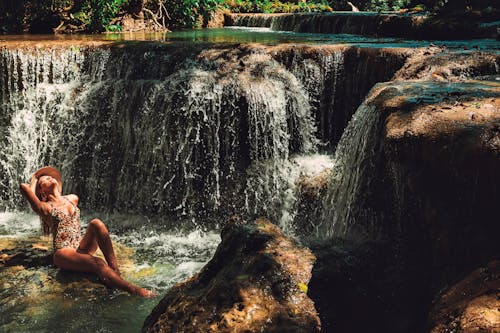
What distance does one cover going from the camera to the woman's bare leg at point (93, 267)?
501 cm

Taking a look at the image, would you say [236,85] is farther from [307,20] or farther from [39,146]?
[307,20]

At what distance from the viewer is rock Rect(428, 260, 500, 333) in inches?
101

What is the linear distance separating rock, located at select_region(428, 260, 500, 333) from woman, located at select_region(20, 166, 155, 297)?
3211mm

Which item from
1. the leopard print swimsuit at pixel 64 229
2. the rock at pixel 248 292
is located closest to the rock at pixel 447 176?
the rock at pixel 248 292

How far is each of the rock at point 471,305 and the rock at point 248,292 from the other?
0.75 meters

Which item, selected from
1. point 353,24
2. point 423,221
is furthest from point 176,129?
point 353,24

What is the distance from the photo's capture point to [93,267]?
516 centimetres

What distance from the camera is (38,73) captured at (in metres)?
8.93

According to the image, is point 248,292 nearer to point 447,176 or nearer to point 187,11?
point 447,176

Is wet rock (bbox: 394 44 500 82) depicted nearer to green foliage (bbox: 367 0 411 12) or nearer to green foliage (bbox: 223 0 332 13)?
green foliage (bbox: 223 0 332 13)

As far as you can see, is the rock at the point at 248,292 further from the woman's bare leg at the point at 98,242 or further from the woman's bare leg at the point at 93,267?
the woman's bare leg at the point at 98,242

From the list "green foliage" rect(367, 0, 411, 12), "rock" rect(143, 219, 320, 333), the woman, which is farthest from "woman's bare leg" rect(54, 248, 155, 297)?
"green foliage" rect(367, 0, 411, 12)

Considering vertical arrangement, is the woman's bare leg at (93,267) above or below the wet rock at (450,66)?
below

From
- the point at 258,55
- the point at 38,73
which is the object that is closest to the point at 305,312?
the point at 258,55
